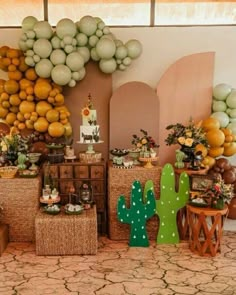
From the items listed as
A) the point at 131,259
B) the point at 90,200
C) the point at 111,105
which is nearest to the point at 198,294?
the point at 131,259

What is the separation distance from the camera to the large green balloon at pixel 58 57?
14.2ft

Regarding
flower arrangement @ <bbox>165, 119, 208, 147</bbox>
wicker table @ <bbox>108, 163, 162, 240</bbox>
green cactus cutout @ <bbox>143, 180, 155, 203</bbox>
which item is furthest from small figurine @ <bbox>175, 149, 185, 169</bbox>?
green cactus cutout @ <bbox>143, 180, 155, 203</bbox>

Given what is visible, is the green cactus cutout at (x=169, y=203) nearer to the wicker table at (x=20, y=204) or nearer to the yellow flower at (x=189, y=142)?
the yellow flower at (x=189, y=142)

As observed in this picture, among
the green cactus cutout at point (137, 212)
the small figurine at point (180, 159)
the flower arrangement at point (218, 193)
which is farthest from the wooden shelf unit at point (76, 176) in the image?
the flower arrangement at point (218, 193)

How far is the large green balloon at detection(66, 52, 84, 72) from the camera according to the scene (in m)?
4.32

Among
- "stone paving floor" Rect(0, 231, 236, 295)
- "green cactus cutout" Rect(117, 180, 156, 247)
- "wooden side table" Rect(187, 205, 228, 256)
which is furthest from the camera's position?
"green cactus cutout" Rect(117, 180, 156, 247)

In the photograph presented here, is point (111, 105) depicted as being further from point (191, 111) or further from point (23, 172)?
point (23, 172)

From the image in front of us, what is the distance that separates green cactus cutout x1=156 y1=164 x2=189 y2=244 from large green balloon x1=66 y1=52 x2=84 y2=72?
1.45m

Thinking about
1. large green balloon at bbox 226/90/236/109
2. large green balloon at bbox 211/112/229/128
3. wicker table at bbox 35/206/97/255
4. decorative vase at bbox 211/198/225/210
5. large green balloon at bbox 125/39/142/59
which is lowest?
wicker table at bbox 35/206/97/255

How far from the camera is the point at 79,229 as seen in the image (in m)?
3.82

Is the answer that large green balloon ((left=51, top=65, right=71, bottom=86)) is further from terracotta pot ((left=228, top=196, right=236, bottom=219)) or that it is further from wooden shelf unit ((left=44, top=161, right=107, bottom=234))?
terracotta pot ((left=228, top=196, right=236, bottom=219))

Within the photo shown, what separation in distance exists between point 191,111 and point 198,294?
2413mm

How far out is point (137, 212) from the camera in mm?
4121

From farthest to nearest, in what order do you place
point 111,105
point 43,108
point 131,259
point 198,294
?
1. point 111,105
2. point 43,108
3. point 131,259
4. point 198,294
